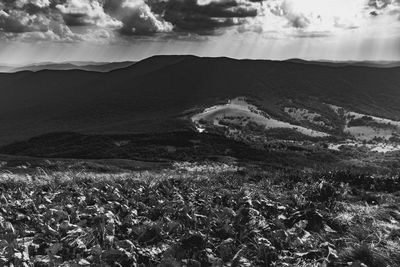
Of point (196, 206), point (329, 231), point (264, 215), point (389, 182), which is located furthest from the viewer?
point (389, 182)

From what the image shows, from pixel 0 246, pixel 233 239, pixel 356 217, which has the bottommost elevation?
pixel 356 217

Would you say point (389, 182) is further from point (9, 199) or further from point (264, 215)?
point (9, 199)

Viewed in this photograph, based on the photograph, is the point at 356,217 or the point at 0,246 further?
the point at 356,217

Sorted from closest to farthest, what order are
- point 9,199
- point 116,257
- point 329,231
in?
point 116,257, point 329,231, point 9,199

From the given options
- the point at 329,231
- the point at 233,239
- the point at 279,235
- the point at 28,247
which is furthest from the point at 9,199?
the point at 329,231

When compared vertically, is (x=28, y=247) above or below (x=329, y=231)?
above

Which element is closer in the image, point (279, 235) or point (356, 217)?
point (279, 235)

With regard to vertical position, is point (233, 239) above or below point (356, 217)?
above

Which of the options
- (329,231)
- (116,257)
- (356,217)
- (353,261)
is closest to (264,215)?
(329,231)

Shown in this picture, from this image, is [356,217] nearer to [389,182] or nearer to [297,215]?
[297,215]
